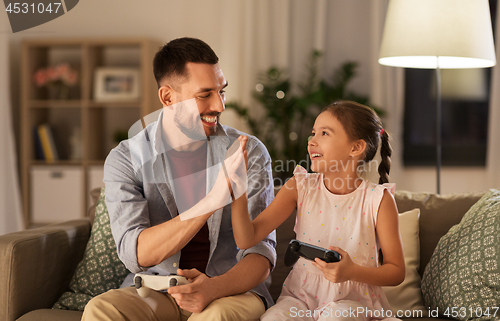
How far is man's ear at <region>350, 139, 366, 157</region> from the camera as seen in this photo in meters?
1.34

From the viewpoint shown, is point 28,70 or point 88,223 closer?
point 88,223

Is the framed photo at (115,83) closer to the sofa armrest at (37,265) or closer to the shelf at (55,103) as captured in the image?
the shelf at (55,103)

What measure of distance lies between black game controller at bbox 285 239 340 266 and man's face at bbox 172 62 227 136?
1.43 feet

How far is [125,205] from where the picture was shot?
128 centimetres

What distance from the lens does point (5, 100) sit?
11.3 feet

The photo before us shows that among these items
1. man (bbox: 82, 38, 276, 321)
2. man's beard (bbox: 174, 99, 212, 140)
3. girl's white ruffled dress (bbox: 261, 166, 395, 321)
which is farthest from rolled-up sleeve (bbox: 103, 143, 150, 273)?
girl's white ruffled dress (bbox: 261, 166, 395, 321)

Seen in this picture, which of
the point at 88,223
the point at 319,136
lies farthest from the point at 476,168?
the point at 88,223

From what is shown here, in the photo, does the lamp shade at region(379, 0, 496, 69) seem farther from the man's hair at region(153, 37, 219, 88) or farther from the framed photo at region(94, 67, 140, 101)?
the framed photo at region(94, 67, 140, 101)

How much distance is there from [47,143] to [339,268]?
10.1 ft

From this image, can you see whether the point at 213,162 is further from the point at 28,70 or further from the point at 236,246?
the point at 28,70

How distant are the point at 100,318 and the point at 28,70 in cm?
295

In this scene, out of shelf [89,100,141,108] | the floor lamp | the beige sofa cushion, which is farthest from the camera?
shelf [89,100,141,108]

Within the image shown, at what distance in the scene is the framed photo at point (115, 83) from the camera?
351 centimetres

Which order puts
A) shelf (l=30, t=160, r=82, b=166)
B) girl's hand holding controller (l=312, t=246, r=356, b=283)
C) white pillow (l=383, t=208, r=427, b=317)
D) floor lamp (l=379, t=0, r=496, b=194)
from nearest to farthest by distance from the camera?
girl's hand holding controller (l=312, t=246, r=356, b=283), white pillow (l=383, t=208, r=427, b=317), floor lamp (l=379, t=0, r=496, b=194), shelf (l=30, t=160, r=82, b=166)
